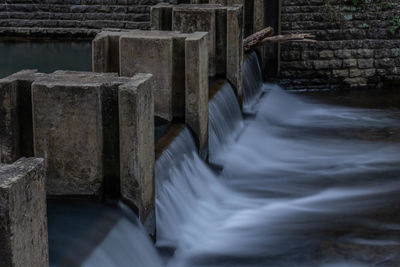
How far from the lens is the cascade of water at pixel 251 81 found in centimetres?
1247

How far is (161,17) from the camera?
1016cm

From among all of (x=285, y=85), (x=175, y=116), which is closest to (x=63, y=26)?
(x=285, y=85)

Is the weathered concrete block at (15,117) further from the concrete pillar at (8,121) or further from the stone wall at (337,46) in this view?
the stone wall at (337,46)

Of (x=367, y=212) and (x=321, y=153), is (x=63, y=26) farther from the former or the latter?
(x=367, y=212)

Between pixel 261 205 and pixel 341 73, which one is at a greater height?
pixel 341 73

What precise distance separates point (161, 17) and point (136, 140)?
191 inches

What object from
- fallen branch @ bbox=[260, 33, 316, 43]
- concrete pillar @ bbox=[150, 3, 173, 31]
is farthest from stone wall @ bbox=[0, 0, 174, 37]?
concrete pillar @ bbox=[150, 3, 173, 31]

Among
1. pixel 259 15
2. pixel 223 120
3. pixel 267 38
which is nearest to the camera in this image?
pixel 223 120

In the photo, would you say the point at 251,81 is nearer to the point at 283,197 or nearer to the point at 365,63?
the point at 365,63

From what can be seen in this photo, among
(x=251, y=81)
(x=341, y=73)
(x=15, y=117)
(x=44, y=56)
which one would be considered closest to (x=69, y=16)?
(x=44, y=56)

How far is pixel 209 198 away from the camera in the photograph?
8000 millimetres

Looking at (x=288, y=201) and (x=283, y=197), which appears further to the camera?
(x=283, y=197)

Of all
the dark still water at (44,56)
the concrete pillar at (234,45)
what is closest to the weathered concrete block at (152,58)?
the concrete pillar at (234,45)

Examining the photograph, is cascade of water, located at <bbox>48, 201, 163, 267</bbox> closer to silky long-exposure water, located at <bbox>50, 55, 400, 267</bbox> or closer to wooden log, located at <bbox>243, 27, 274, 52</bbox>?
silky long-exposure water, located at <bbox>50, 55, 400, 267</bbox>
